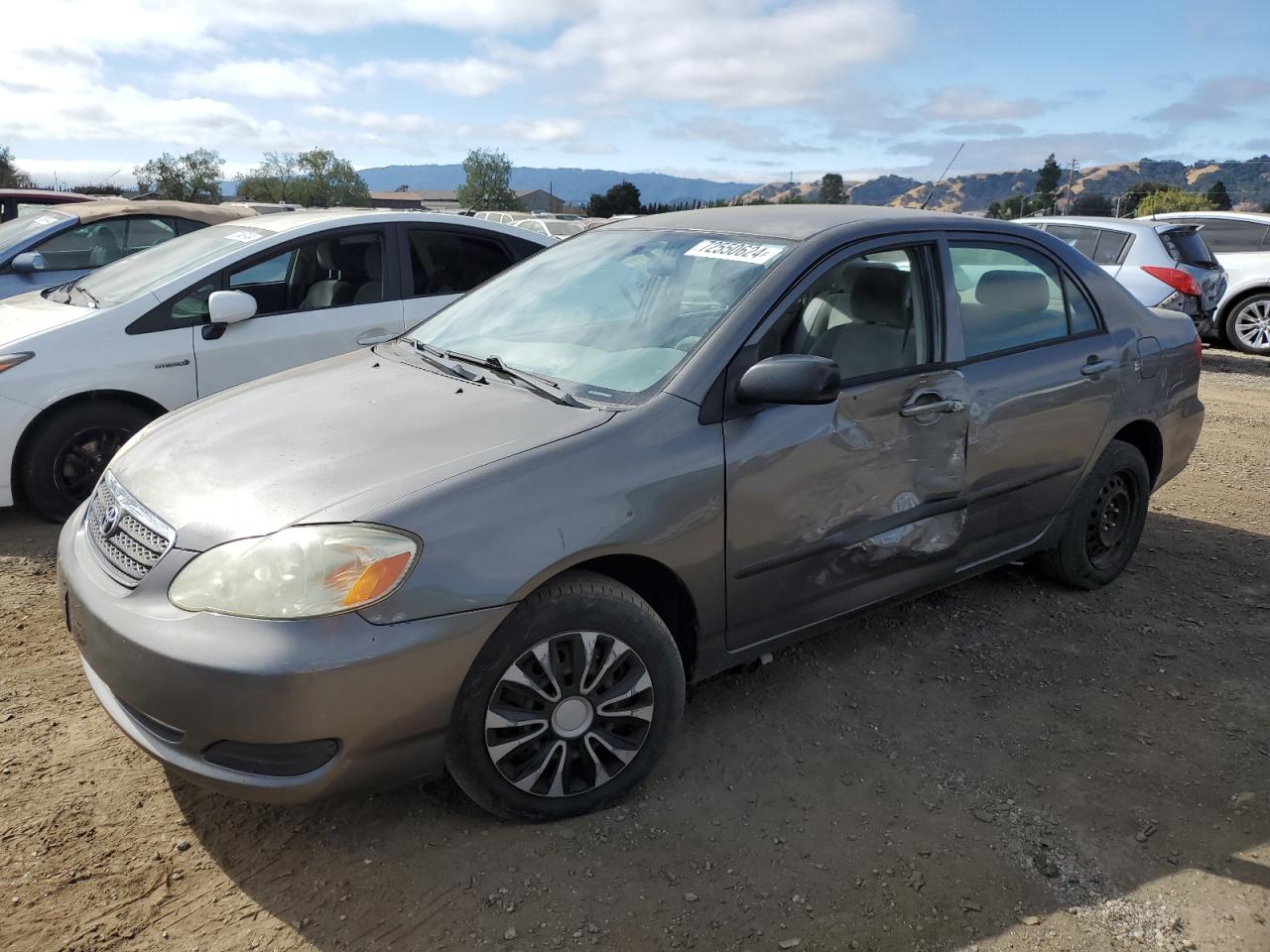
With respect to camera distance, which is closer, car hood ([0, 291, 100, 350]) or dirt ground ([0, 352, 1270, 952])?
dirt ground ([0, 352, 1270, 952])

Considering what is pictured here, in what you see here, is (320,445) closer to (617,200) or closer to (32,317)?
(32,317)

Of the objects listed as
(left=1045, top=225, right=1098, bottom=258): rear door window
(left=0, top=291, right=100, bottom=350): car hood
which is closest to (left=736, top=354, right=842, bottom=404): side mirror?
(left=0, top=291, right=100, bottom=350): car hood

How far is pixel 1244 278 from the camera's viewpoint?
38.8 feet

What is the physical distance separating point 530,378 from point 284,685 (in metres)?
1.29

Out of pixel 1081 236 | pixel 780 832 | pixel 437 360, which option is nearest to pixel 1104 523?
pixel 780 832

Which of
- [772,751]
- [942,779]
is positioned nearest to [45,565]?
[772,751]

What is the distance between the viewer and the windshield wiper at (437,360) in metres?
3.23

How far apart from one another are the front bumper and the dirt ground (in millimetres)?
328

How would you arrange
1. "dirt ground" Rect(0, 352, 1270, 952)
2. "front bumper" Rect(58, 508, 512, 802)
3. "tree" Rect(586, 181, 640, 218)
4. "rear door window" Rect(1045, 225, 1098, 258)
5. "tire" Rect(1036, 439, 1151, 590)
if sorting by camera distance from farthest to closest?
1. "tree" Rect(586, 181, 640, 218)
2. "rear door window" Rect(1045, 225, 1098, 258)
3. "tire" Rect(1036, 439, 1151, 590)
4. "dirt ground" Rect(0, 352, 1270, 952)
5. "front bumper" Rect(58, 508, 512, 802)

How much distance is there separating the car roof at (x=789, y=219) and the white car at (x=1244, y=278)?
9856mm

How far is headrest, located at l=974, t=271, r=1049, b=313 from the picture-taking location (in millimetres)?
3791

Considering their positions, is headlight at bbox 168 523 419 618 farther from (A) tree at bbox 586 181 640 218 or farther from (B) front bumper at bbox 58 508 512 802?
(A) tree at bbox 586 181 640 218

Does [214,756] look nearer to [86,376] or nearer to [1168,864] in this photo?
[1168,864]

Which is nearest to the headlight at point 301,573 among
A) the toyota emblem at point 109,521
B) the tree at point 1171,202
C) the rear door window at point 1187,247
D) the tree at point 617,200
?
the toyota emblem at point 109,521
